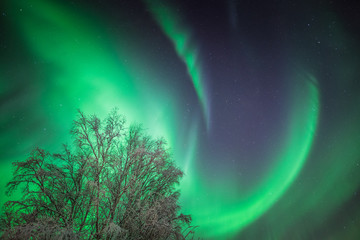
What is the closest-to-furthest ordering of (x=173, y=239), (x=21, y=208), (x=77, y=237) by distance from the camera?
(x=77, y=237) < (x=21, y=208) < (x=173, y=239)

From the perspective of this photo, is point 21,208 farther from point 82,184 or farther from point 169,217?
point 169,217

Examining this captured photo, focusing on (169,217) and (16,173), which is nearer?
(16,173)

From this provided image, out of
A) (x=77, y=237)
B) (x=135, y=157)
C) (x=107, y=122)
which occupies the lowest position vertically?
(x=77, y=237)

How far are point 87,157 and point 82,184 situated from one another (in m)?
1.39

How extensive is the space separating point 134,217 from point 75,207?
2873 mm

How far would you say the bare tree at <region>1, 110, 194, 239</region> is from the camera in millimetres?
10266

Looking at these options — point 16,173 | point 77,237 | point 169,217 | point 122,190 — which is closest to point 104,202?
point 122,190

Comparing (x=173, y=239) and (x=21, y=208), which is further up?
(x=173, y=239)

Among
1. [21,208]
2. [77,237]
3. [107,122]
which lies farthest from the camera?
[107,122]

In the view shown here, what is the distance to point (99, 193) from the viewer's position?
1085cm

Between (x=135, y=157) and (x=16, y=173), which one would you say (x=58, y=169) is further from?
(x=135, y=157)

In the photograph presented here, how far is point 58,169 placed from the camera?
1150 cm

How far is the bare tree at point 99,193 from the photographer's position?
10266 millimetres

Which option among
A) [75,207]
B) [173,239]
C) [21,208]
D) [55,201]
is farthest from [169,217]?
[21,208]
